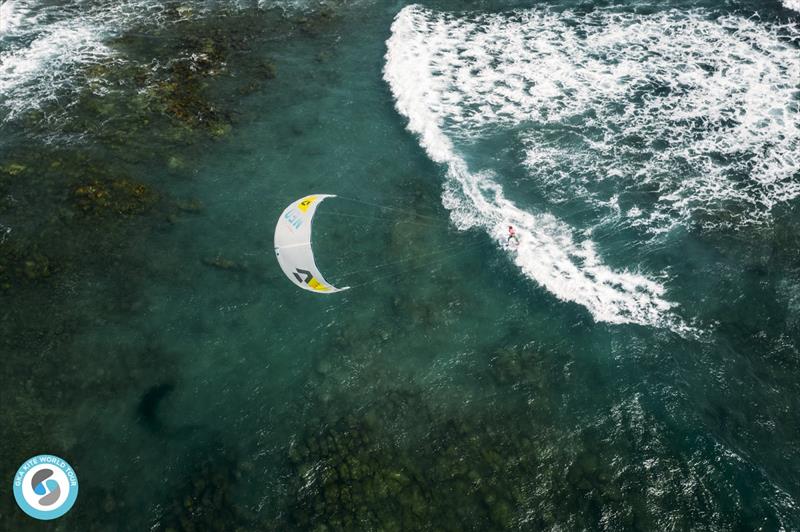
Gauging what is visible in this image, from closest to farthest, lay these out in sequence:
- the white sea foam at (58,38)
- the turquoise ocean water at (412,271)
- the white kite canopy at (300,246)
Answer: the turquoise ocean water at (412,271), the white kite canopy at (300,246), the white sea foam at (58,38)

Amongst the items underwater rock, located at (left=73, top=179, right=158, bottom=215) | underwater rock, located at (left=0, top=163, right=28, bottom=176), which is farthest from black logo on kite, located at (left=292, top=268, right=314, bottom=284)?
underwater rock, located at (left=0, top=163, right=28, bottom=176)

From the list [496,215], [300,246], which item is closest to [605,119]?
[496,215]

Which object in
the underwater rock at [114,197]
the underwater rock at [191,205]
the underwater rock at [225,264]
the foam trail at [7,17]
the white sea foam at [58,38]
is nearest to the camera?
the underwater rock at [225,264]

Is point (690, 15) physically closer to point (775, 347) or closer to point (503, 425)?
point (775, 347)

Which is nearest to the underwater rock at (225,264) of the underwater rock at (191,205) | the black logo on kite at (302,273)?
the black logo on kite at (302,273)

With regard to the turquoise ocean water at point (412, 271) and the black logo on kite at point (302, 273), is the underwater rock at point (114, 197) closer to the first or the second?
the turquoise ocean water at point (412, 271)

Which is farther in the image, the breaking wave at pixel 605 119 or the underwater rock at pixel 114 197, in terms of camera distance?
the underwater rock at pixel 114 197
